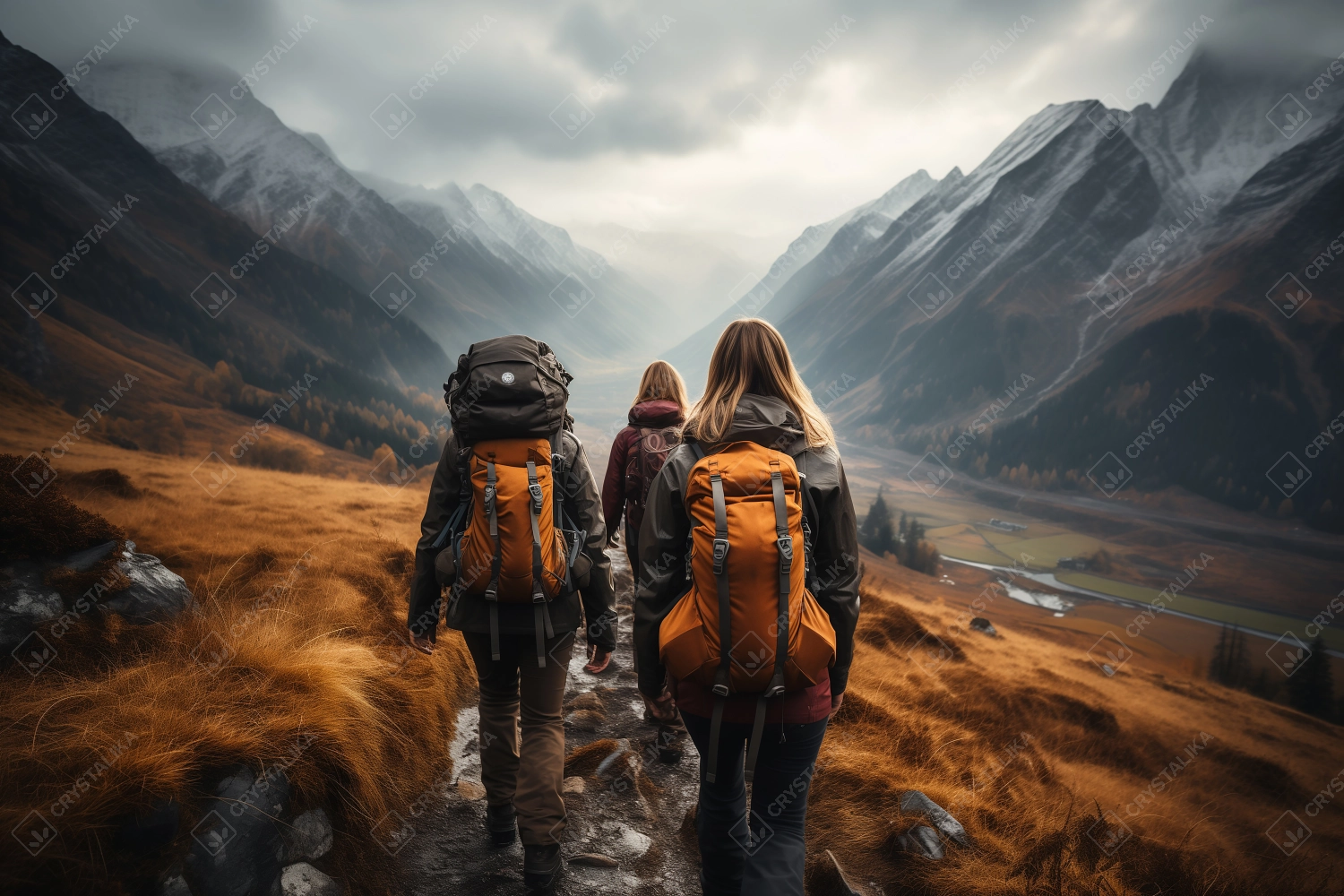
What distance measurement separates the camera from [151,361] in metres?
29.1

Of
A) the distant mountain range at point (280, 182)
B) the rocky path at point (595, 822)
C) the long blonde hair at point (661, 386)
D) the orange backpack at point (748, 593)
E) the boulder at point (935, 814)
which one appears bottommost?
the boulder at point (935, 814)

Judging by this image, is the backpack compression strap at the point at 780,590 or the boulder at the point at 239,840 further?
the boulder at the point at 239,840

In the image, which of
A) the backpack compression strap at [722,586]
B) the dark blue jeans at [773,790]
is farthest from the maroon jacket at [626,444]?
the backpack compression strap at [722,586]

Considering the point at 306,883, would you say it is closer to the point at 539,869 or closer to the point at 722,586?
the point at 539,869

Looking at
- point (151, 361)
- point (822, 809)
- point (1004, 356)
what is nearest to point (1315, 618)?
point (1004, 356)

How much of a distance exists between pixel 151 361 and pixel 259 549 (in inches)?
1262

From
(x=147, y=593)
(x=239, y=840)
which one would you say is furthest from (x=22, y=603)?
(x=239, y=840)

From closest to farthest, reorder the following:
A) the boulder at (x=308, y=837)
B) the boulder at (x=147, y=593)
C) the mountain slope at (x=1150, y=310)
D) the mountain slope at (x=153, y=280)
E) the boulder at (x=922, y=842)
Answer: the boulder at (x=308, y=837) < the boulder at (x=922, y=842) < the boulder at (x=147, y=593) < the mountain slope at (x=153, y=280) < the mountain slope at (x=1150, y=310)

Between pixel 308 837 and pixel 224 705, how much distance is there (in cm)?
101

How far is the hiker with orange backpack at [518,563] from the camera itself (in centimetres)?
324

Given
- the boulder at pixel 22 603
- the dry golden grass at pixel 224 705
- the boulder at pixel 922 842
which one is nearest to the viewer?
the dry golden grass at pixel 224 705

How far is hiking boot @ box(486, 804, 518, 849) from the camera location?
386 cm

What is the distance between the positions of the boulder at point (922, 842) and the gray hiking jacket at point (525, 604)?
2.84m

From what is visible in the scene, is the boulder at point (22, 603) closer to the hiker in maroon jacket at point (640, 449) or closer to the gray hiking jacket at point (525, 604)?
the gray hiking jacket at point (525, 604)
